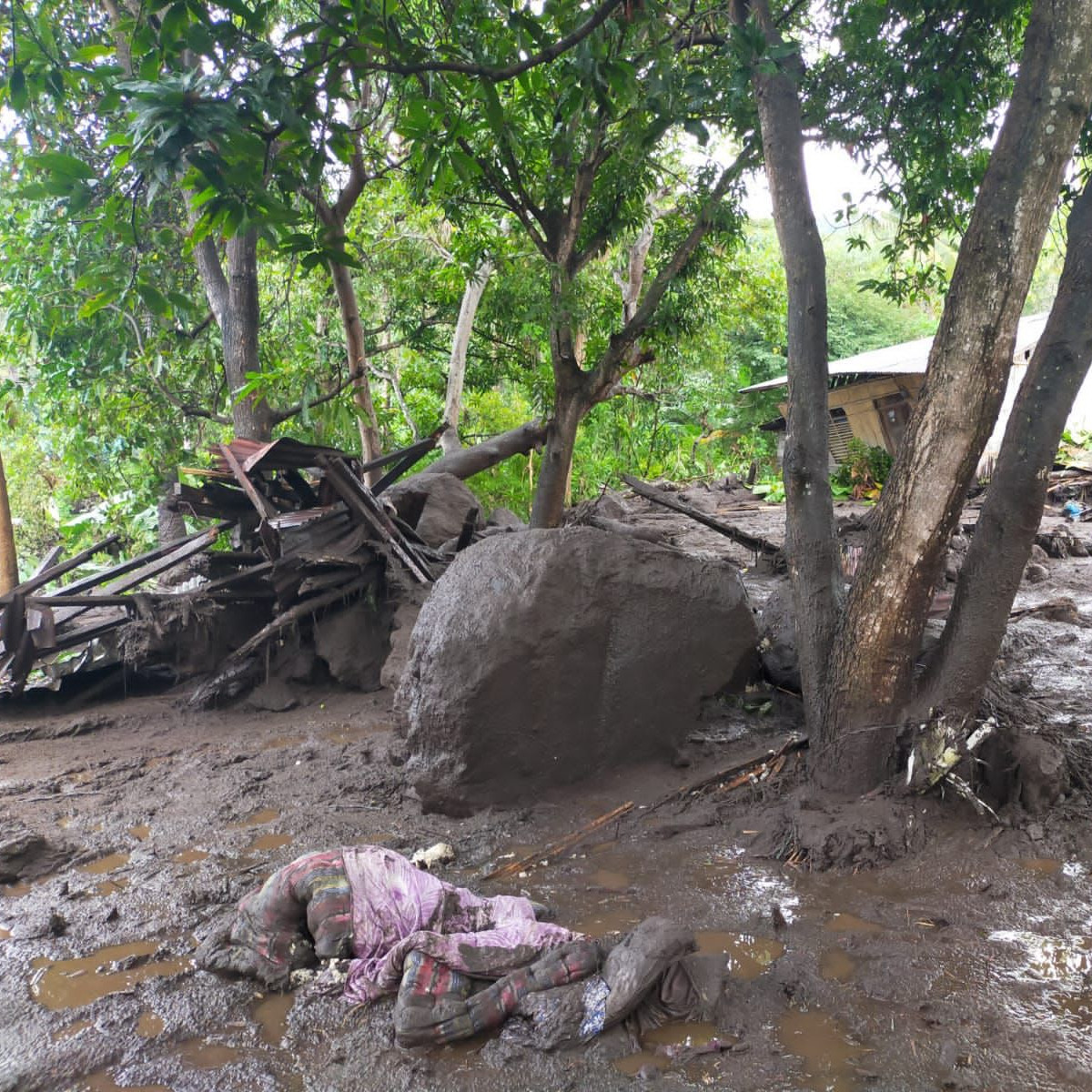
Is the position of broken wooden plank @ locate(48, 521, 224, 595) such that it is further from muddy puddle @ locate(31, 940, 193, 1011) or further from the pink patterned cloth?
the pink patterned cloth

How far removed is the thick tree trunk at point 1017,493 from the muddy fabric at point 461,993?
7.48 feet

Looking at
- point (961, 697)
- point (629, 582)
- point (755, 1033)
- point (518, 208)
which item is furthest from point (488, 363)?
point (755, 1033)

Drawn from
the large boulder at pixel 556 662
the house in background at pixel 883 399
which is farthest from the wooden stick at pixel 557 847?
the house in background at pixel 883 399

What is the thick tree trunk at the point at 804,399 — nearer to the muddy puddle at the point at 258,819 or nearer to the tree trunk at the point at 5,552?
the muddy puddle at the point at 258,819

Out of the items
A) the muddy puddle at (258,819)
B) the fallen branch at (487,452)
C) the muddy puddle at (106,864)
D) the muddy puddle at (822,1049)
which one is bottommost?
the muddy puddle at (822,1049)

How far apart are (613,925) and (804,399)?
9.47 ft

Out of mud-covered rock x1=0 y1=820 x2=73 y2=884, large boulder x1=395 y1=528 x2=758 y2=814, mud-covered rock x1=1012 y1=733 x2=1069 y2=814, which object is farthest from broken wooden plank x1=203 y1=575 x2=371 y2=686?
mud-covered rock x1=1012 y1=733 x2=1069 y2=814

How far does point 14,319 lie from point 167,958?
7.85 meters

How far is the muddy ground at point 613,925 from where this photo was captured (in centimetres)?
275

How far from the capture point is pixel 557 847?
14.1ft

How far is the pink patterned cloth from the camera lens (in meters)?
3.15

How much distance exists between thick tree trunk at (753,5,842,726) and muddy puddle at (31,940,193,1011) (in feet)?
10.9

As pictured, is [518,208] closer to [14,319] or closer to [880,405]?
[14,319]

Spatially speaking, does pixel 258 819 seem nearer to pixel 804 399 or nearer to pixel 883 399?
pixel 804 399
